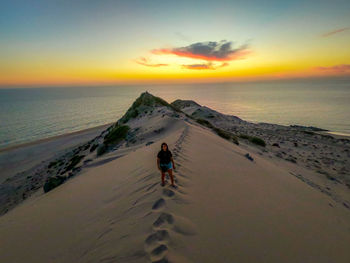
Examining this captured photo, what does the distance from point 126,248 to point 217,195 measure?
301cm

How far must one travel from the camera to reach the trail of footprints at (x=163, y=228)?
3.26 meters

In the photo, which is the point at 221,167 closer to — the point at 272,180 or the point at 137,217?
the point at 272,180

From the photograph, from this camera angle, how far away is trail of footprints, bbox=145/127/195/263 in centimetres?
326

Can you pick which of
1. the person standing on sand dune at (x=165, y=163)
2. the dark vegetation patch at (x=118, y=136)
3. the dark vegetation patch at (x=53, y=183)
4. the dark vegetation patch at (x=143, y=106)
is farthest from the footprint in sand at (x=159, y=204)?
the dark vegetation patch at (x=143, y=106)

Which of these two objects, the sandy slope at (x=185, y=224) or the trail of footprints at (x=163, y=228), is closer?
the trail of footprints at (x=163, y=228)

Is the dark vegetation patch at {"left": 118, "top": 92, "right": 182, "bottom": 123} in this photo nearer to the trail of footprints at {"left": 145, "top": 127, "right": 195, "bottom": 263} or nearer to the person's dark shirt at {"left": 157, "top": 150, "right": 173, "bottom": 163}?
the person's dark shirt at {"left": 157, "top": 150, "right": 173, "bottom": 163}

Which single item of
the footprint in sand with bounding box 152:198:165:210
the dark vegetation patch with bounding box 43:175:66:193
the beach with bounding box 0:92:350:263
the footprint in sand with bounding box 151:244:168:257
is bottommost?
the dark vegetation patch with bounding box 43:175:66:193

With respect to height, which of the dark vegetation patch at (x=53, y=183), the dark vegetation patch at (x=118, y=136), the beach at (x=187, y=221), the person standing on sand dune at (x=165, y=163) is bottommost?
the dark vegetation patch at (x=53, y=183)

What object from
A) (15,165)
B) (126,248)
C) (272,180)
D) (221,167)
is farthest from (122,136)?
(15,165)

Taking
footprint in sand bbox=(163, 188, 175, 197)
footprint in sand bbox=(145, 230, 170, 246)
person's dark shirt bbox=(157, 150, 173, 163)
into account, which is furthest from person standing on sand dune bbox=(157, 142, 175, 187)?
footprint in sand bbox=(145, 230, 170, 246)

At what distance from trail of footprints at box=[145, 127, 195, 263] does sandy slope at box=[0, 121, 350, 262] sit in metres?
0.02

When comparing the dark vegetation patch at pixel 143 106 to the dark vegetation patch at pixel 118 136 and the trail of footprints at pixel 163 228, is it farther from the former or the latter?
the trail of footprints at pixel 163 228

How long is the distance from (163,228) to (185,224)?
1.66ft

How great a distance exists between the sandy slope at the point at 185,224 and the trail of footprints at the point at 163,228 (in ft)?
0.06
